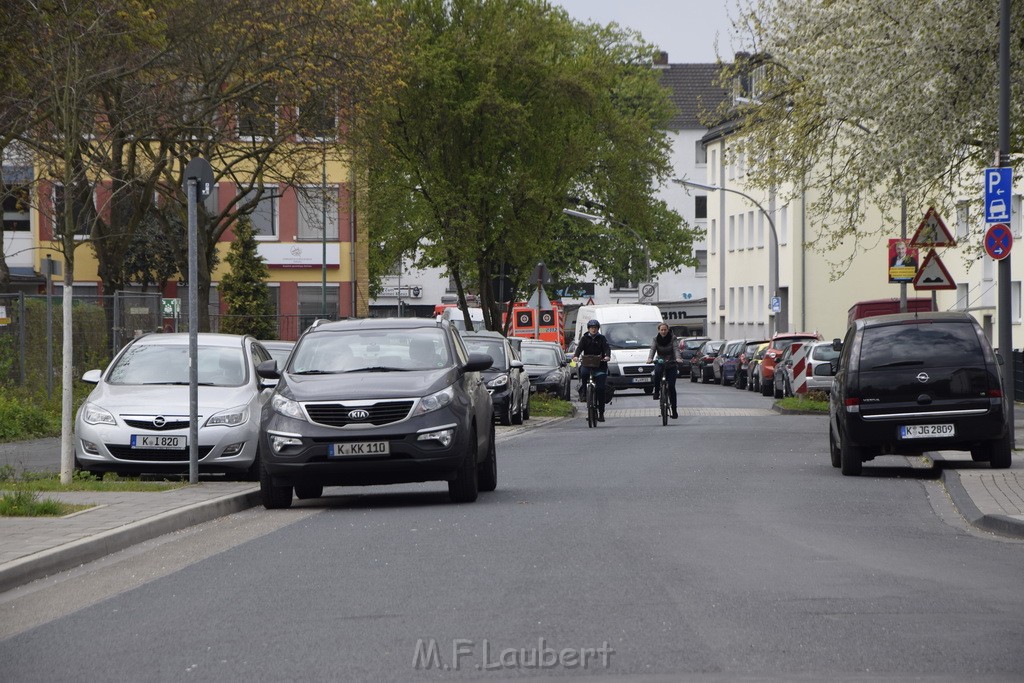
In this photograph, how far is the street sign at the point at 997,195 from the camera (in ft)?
67.4

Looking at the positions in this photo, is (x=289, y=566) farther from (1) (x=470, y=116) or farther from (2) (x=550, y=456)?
(1) (x=470, y=116)

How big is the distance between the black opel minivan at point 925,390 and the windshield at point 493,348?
544 inches

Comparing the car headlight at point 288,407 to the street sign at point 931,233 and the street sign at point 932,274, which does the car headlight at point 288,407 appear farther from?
the street sign at point 932,274

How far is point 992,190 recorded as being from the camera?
67.7 ft

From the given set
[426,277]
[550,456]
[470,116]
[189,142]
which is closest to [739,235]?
[426,277]

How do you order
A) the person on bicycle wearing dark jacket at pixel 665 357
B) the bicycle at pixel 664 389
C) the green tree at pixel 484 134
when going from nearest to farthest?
the person on bicycle wearing dark jacket at pixel 665 357 < the bicycle at pixel 664 389 < the green tree at pixel 484 134

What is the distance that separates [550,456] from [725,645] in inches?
565

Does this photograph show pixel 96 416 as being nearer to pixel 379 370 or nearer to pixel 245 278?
pixel 379 370

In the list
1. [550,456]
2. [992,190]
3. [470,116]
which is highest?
[470,116]

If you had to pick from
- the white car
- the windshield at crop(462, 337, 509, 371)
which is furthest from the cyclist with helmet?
the white car

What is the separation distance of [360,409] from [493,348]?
57.5 feet

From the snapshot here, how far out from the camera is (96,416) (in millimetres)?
16953

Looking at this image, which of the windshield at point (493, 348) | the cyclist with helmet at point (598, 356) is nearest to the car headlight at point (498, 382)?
the windshield at point (493, 348)

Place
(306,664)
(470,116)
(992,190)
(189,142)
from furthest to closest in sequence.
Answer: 1. (470,116)
2. (189,142)
3. (992,190)
4. (306,664)
